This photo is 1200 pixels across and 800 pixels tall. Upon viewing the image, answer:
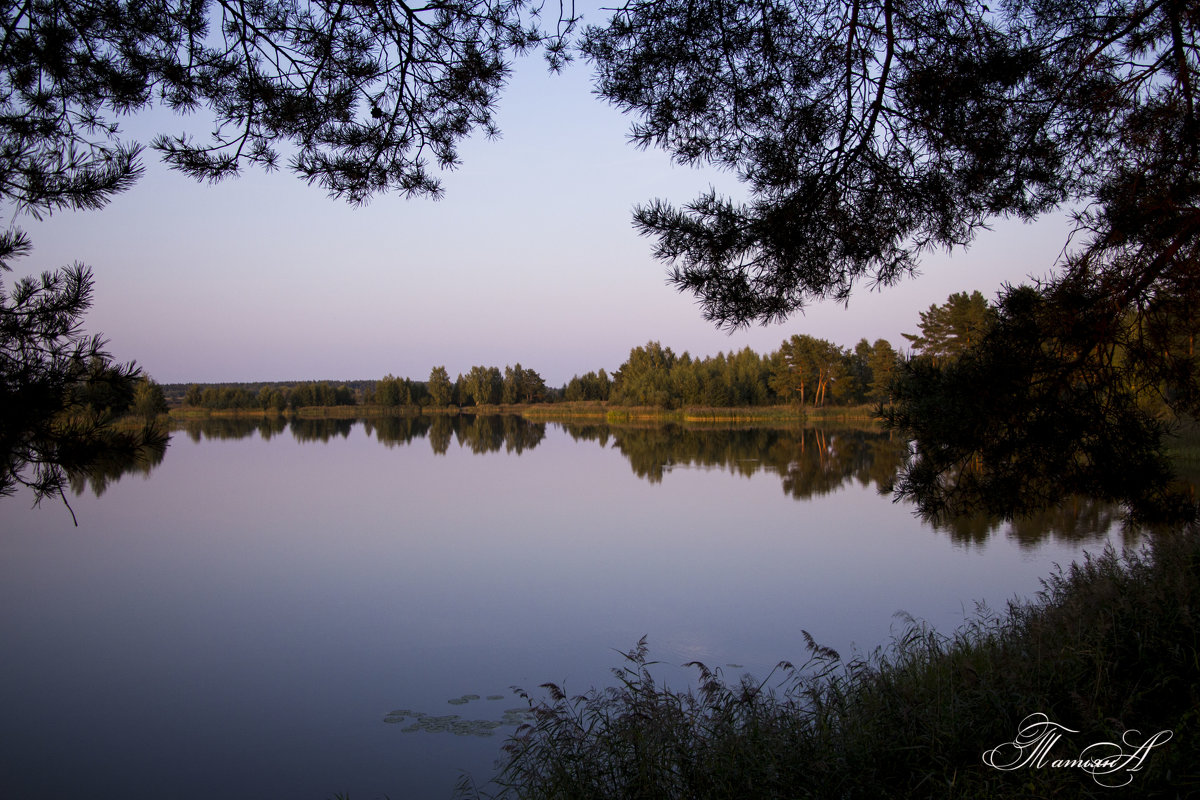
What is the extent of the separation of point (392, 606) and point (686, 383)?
45.5 metres

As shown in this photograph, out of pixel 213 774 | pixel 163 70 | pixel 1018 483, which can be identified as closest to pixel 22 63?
pixel 163 70

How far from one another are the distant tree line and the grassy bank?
2050cm

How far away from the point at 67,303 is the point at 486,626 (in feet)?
16.7

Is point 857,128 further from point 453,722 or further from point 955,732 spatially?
point 453,722

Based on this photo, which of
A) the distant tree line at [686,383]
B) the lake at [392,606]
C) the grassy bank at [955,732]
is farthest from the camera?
the distant tree line at [686,383]

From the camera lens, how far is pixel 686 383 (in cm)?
5209

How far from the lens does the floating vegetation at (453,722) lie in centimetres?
468

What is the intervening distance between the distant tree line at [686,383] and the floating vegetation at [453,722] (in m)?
20.8

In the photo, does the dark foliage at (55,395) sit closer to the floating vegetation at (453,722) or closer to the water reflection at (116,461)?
the water reflection at (116,461)

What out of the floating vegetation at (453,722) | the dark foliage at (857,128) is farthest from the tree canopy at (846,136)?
the floating vegetation at (453,722)

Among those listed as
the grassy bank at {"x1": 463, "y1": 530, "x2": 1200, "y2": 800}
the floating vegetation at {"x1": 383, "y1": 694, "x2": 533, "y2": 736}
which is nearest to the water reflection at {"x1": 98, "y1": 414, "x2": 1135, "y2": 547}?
the grassy bank at {"x1": 463, "y1": 530, "x2": 1200, "y2": 800}

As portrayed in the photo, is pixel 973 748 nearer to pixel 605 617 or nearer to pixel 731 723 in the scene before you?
pixel 731 723

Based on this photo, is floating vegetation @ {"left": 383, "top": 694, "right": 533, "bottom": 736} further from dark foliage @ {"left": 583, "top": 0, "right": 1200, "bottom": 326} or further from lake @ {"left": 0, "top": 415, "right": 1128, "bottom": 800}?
dark foliage @ {"left": 583, "top": 0, "right": 1200, "bottom": 326}

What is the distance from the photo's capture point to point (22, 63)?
2623 mm
